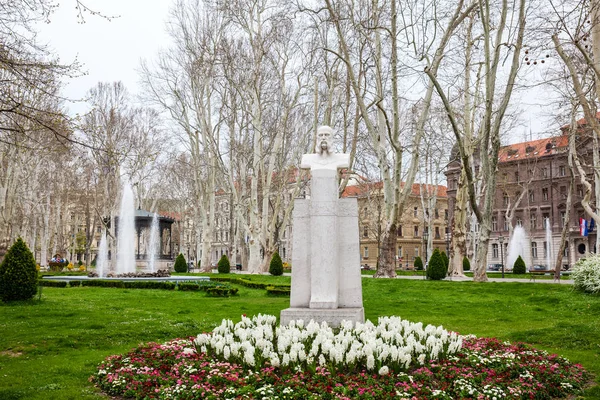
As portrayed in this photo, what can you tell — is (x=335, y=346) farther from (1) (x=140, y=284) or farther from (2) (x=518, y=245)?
(2) (x=518, y=245)

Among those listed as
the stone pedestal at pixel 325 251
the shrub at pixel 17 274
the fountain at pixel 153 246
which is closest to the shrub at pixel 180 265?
the fountain at pixel 153 246

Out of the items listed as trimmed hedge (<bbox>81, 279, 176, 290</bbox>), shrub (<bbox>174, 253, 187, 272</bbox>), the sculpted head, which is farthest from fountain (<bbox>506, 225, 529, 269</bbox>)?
the sculpted head

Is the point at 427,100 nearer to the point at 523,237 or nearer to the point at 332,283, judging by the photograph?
the point at 332,283

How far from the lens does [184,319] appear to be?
40.4 ft

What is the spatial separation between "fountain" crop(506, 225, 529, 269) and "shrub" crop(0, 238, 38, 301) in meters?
56.6

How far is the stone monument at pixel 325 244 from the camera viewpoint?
30.0 ft

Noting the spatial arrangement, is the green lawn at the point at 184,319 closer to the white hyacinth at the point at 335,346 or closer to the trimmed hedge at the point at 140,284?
the trimmed hedge at the point at 140,284

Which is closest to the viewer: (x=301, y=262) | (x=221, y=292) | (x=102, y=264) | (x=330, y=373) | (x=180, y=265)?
(x=330, y=373)

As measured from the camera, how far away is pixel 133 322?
38.7 ft

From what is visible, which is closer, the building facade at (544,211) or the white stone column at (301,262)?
the white stone column at (301,262)

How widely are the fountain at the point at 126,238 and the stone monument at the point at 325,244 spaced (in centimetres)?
2315

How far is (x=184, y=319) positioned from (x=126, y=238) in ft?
65.6

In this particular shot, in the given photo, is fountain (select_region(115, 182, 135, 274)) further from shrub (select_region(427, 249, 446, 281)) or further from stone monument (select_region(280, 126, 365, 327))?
stone monument (select_region(280, 126, 365, 327))

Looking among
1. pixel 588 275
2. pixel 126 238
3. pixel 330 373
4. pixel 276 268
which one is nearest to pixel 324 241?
pixel 330 373
